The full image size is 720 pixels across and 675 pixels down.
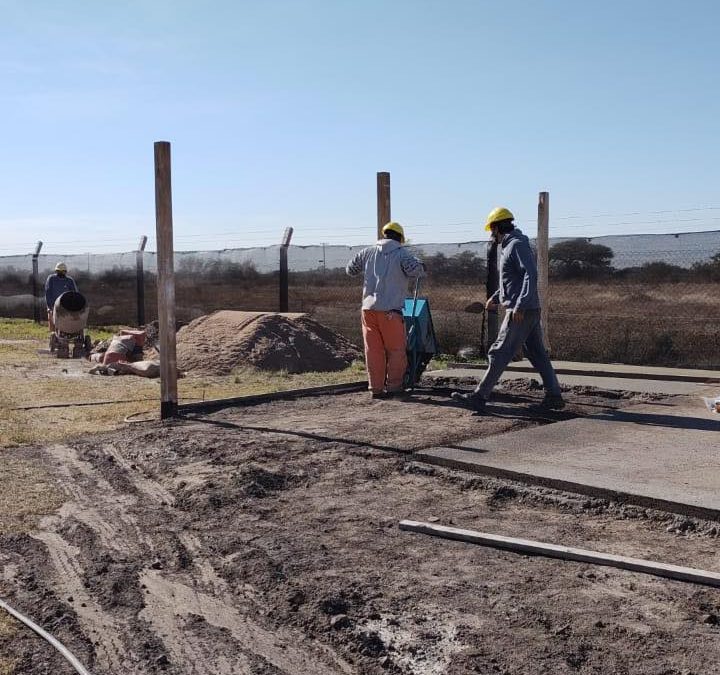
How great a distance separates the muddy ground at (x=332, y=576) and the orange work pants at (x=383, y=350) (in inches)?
111

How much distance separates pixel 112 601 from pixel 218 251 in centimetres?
1675

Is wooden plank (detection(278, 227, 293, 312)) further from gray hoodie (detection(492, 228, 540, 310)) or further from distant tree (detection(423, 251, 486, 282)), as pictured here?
gray hoodie (detection(492, 228, 540, 310))

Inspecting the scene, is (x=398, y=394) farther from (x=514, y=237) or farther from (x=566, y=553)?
(x=566, y=553)

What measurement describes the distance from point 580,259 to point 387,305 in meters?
5.11

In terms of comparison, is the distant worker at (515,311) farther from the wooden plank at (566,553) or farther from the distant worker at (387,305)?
the wooden plank at (566,553)

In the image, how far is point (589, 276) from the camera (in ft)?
46.3

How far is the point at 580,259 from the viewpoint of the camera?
14.1 m

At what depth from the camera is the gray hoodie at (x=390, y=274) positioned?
10062 mm

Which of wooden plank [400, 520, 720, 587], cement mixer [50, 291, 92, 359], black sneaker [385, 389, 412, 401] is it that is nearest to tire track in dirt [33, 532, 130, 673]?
wooden plank [400, 520, 720, 587]

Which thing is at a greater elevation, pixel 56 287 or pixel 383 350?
pixel 56 287

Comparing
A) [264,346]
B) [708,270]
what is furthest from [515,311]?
[264,346]

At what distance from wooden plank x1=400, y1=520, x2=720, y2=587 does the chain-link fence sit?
8.03 meters

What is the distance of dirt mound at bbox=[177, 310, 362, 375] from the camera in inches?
557

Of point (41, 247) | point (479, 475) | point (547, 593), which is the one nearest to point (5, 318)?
point (41, 247)
